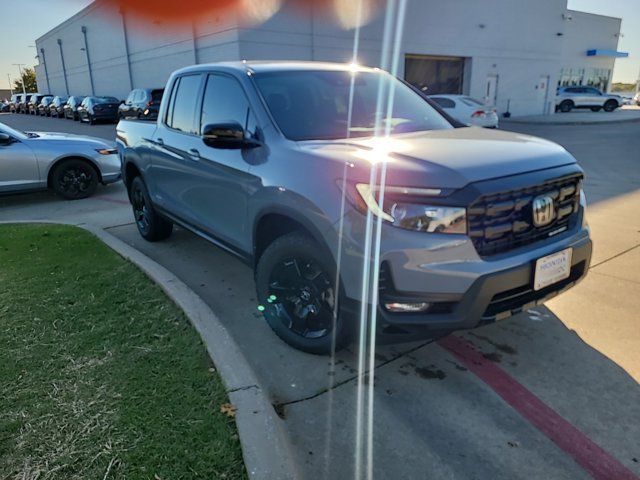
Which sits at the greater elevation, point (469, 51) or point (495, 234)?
point (469, 51)

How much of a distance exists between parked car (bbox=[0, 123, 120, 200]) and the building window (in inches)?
804

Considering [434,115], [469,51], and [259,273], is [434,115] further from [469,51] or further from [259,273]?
[469,51]

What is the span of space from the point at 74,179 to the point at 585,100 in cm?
3473

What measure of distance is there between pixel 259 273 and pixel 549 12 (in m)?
33.5

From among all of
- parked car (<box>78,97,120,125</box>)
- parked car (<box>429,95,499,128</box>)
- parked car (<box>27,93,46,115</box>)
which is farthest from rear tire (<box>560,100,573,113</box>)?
parked car (<box>27,93,46,115</box>)

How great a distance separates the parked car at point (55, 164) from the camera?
816 cm

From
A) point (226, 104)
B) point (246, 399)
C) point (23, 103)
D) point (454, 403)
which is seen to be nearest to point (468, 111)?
point (226, 104)

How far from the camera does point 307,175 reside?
299cm

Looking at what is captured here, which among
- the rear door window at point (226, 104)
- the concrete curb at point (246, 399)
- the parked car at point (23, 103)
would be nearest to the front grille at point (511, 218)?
the concrete curb at point (246, 399)

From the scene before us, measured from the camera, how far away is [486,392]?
9.72 feet

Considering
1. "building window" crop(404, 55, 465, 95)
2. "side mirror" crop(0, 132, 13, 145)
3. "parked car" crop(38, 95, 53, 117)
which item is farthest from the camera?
"parked car" crop(38, 95, 53, 117)

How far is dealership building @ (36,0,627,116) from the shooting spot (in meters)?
22.0

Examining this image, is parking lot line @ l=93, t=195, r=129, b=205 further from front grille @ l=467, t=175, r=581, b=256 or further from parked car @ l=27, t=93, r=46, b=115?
parked car @ l=27, t=93, r=46, b=115

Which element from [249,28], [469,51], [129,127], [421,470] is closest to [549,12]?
[469,51]
